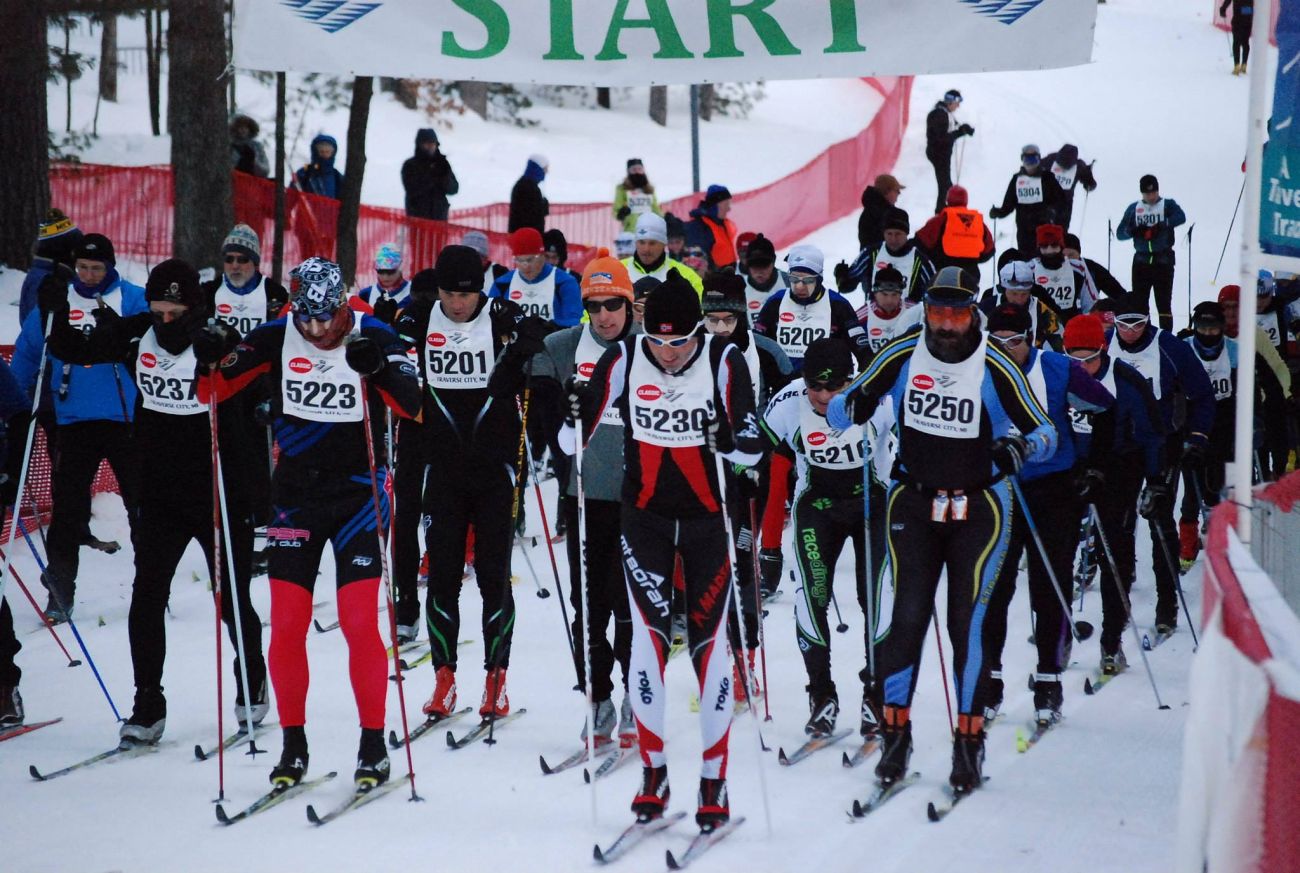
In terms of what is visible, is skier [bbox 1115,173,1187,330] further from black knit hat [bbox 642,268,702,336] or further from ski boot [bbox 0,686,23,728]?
ski boot [bbox 0,686,23,728]

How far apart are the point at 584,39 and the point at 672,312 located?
1627 mm

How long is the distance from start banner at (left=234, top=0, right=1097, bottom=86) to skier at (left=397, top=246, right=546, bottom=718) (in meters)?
1.02

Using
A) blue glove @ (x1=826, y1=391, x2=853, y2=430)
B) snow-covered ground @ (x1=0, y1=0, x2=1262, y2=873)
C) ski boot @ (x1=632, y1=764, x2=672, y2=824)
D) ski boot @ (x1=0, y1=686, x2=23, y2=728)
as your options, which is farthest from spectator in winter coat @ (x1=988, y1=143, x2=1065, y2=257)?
ski boot @ (x1=632, y1=764, x2=672, y2=824)

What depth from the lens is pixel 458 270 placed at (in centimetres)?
742

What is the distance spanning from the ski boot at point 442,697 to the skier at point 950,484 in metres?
2.08

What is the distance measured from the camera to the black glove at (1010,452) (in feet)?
19.8

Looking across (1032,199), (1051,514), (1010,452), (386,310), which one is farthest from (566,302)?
(1032,199)

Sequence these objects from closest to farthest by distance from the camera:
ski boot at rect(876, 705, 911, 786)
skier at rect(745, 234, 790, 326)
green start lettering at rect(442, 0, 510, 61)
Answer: ski boot at rect(876, 705, 911, 786), green start lettering at rect(442, 0, 510, 61), skier at rect(745, 234, 790, 326)

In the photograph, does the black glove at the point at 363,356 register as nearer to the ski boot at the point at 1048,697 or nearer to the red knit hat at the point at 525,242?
the ski boot at the point at 1048,697

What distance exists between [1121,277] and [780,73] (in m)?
15.9

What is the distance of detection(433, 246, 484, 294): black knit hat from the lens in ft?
24.3

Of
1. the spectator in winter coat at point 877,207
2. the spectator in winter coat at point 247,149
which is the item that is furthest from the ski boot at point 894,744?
the spectator in winter coat at point 247,149

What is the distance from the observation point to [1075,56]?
635 cm

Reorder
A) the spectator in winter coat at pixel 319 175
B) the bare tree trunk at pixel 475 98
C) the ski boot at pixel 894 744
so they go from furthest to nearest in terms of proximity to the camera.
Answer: the bare tree trunk at pixel 475 98 < the spectator in winter coat at pixel 319 175 < the ski boot at pixel 894 744
